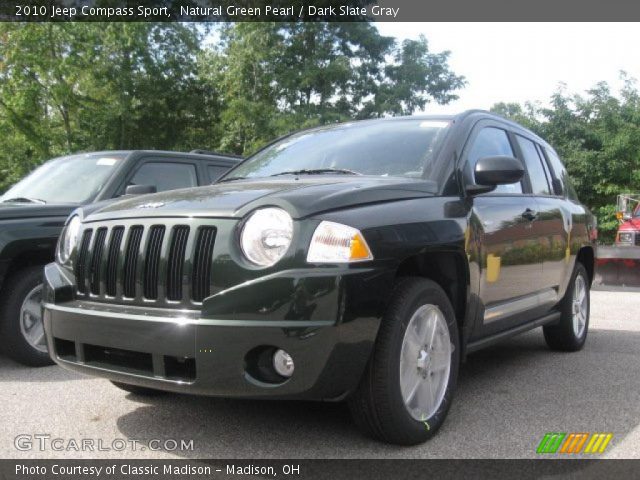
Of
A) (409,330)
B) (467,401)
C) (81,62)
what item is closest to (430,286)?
(409,330)

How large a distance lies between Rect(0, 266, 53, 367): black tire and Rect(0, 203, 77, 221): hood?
422 millimetres

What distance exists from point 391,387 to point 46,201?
153 inches

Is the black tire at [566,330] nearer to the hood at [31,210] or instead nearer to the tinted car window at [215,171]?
the tinted car window at [215,171]

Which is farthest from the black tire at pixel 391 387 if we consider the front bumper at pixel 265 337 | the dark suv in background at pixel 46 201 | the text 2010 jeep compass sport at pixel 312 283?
the dark suv in background at pixel 46 201

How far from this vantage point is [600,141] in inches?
979

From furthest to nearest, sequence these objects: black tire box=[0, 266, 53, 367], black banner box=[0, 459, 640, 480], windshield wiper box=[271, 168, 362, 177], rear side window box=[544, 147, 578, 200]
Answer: rear side window box=[544, 147, 578, 200] < black tire box=[0, 266, 53, 367] < windshield wiper box=[271, 168, 362, 177] < black banner box=[0, 459, 640, 480]

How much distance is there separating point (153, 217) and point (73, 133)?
19998 mm

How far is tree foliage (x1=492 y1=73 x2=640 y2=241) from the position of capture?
2389cm

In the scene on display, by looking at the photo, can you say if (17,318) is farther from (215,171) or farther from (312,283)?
(312,283)

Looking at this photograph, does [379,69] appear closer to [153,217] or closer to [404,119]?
[404,119]

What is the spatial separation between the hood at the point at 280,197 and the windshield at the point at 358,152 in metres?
0.26

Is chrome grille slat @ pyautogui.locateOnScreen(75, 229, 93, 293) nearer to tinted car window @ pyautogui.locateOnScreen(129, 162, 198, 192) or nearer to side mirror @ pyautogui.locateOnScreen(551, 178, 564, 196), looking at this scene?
tinted car window @ pyautogui.locateOnScreen(129, 162, 198, 192)

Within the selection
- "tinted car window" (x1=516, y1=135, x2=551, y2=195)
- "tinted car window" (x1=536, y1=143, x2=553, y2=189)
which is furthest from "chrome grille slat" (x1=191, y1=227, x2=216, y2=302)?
"tinted car window" (x1=536, y1=143, x2=553, y2=189)

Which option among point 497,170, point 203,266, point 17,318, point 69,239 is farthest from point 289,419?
point 17,318
